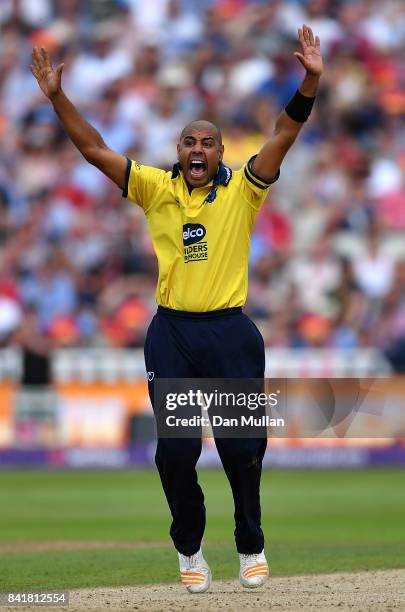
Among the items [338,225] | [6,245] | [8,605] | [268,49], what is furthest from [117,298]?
[8,605]

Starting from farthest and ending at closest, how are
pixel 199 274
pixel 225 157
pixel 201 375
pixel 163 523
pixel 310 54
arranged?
pixel 225 157 < pixel 163 523 < pixel 201 375 < pixel 199 274 < pixel 310 54

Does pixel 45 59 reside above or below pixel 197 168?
above

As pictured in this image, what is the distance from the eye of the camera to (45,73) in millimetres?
6539

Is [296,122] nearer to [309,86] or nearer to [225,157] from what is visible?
[309,86]

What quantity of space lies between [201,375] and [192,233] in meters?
0.70

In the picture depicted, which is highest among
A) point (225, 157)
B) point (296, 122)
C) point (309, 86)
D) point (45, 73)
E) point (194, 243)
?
point (225, 157)

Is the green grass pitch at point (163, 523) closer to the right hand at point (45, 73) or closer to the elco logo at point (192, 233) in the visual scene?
the elco logo at point (192, 233)

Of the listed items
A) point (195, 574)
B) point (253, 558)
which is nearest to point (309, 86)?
point (253, 558)

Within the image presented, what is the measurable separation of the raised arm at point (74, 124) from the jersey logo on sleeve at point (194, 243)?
1.46ft

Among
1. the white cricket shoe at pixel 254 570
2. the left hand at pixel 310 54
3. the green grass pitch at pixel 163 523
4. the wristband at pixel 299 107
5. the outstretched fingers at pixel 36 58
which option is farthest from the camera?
the green grass pitch at pixel 163 523

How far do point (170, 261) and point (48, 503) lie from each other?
744cm

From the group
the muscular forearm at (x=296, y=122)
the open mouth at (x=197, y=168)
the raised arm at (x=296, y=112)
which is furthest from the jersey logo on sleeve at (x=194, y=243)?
the muscular forearm at (x=296, y=122)

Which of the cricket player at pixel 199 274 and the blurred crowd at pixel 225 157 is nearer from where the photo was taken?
the cricket player at pixel 199 274

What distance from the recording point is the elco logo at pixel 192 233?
651 cm
